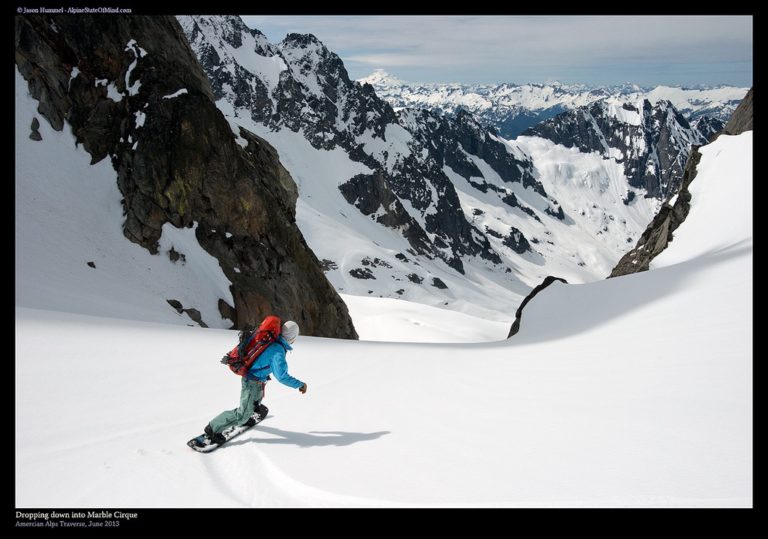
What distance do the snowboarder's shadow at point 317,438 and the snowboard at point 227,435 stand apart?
149mm

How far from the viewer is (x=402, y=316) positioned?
49656mm

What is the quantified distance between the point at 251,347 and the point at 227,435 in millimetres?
1035

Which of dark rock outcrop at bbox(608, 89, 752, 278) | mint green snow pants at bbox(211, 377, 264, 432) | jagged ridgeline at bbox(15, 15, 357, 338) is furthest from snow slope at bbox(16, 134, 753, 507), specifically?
dark rock outcrop at bbox(608, 89, 752, 278)

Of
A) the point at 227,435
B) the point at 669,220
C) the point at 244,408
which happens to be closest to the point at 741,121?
the point at 669,220

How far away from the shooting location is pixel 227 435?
6.07m

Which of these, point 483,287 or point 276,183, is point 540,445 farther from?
point 483,287

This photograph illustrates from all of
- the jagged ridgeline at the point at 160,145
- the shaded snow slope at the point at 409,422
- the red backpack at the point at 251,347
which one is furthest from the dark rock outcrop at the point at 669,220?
the red backpack at the point at 251,347

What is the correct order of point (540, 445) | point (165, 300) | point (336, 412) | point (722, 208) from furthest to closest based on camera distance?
point (722, 208)
point (165, 300)
point (336, 412)
point (540, 445)

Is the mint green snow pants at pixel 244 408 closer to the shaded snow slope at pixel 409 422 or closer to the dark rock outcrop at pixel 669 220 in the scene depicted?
the shaded snow slope at pixel 409 422

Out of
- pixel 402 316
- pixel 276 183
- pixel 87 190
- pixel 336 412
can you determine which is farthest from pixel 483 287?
pixel 336 412

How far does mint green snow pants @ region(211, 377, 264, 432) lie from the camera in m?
5.95

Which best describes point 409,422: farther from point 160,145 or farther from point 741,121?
point 741,121

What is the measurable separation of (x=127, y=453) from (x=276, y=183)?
97.1 feet

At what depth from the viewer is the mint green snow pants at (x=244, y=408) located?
5.95 meters
